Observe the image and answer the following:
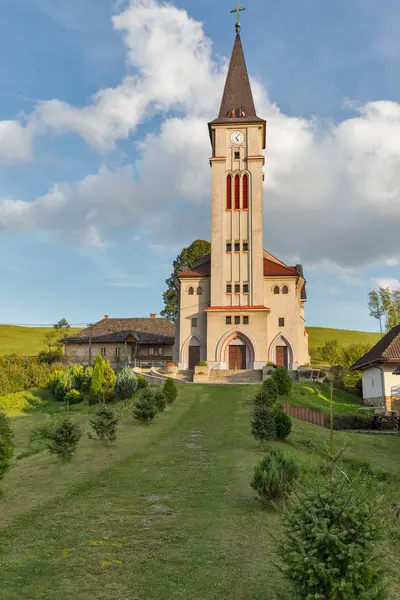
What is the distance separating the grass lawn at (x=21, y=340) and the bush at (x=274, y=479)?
83.8m

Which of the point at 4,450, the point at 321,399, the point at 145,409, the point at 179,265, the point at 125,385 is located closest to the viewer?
the point at 4,450

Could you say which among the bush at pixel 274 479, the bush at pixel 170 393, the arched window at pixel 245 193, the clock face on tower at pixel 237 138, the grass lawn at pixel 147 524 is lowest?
the grass lawn at pixel 147 524

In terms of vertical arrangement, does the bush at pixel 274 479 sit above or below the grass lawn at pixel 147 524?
above

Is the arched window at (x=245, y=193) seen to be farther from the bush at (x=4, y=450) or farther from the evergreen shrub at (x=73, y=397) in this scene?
the bush at (x=4, y=450)

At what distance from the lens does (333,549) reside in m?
5.69

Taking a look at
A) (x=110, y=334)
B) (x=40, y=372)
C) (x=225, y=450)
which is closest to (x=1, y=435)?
(x=225, y=450)

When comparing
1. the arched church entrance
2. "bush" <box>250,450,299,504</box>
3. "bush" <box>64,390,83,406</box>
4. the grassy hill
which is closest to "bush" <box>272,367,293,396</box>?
the arched church entrance

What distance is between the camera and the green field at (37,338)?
319 feet

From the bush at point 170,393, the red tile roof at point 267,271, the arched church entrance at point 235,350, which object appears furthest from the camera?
the red tile roof at point 267,271

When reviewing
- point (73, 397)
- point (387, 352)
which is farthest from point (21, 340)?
point (387, 352)

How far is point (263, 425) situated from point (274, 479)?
7090 millimetres

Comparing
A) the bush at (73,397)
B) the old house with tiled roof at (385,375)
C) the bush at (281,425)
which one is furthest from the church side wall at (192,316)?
the bush at (281,425)

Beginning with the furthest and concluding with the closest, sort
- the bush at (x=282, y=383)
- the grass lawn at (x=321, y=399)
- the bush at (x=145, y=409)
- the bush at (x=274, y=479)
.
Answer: the bush at (x=282, y=383)
the grass lawn at (x=321, y=399)
the bush at (x=145, y=409)
the bush at (x=274, y=479)

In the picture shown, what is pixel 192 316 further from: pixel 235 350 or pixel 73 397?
pixel 73 397
